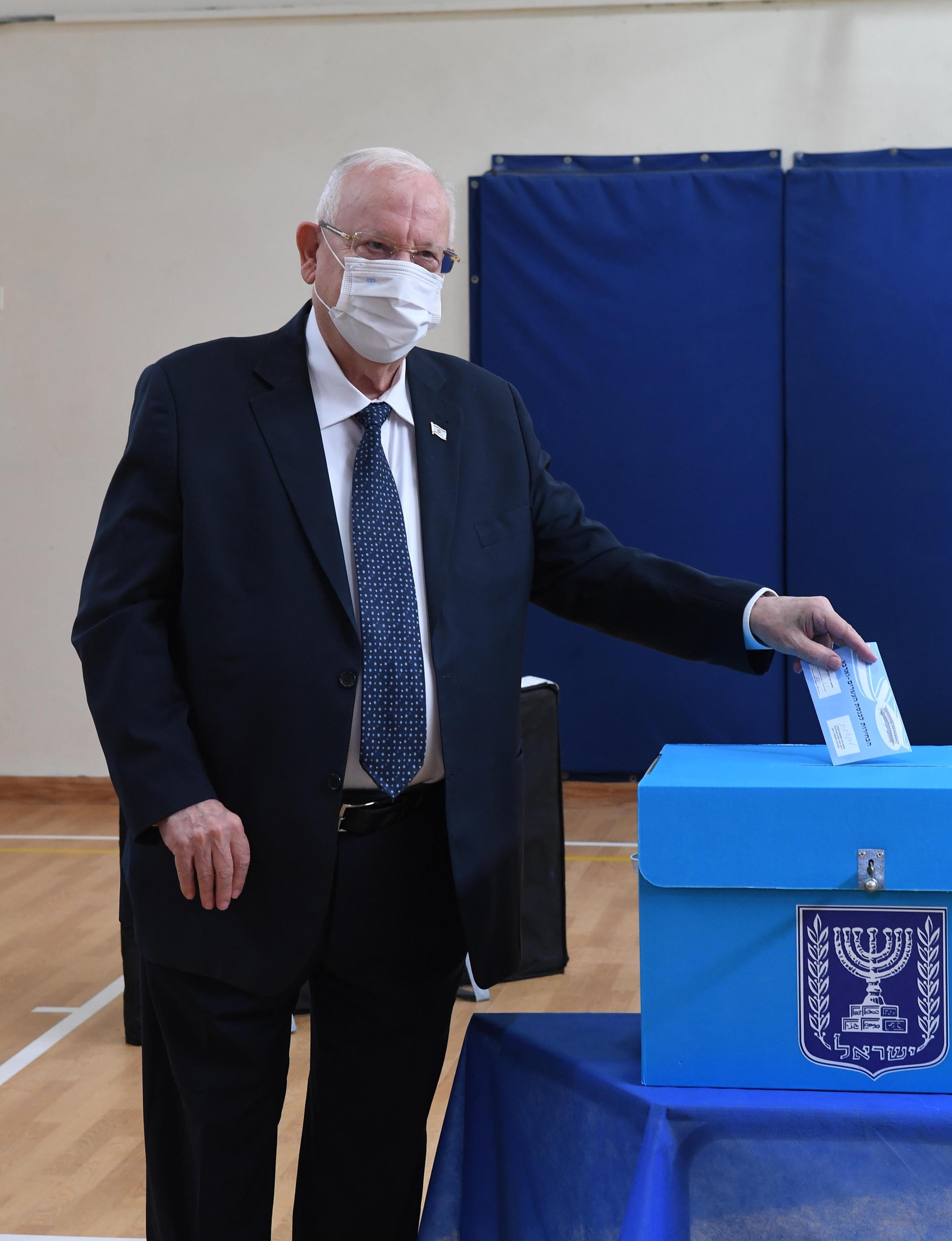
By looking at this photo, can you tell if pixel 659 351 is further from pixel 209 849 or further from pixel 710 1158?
pixel 710 1158

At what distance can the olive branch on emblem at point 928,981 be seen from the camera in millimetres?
1085

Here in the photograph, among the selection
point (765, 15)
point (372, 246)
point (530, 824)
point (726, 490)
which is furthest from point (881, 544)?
point (372, 246)

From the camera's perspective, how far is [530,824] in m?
2.91

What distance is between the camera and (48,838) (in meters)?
4.55

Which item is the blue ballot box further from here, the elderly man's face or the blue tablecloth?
the elderly man's face

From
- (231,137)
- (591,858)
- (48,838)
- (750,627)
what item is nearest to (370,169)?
(750,627)

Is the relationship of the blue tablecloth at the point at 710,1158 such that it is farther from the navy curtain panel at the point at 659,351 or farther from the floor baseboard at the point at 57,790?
the floor baseboard at the point at 57,790

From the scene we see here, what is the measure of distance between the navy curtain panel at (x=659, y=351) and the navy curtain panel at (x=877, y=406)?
0.31 feet

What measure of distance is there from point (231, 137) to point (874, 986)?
457 cm

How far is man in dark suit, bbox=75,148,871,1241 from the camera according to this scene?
128 centimetres

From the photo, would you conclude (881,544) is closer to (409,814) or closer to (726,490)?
(726,490)

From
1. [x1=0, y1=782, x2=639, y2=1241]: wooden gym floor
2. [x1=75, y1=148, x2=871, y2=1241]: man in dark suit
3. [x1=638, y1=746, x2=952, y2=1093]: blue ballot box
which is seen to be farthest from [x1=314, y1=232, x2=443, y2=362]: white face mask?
[x1=0, y1=782, x2=639, y2=1241]: wooden gym floor

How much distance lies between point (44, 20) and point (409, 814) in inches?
184

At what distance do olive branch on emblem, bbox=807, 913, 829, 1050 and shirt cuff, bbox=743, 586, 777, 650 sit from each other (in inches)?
14.4
